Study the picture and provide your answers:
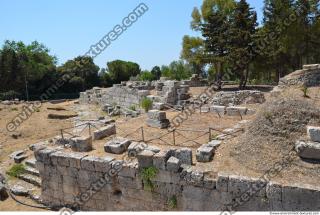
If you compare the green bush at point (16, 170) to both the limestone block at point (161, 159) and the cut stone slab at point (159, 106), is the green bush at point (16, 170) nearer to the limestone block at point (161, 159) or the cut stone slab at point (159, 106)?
the limestone block at point (161, 159)

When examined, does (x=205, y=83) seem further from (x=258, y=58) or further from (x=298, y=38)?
(x=298, y=38)

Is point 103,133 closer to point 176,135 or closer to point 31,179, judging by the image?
point 176,135

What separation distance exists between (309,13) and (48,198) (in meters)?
21.5

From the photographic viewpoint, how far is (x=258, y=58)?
26.1m

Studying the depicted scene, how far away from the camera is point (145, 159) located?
9.50 meters

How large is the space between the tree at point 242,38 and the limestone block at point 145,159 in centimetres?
1717

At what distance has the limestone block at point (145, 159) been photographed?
31.1 feet

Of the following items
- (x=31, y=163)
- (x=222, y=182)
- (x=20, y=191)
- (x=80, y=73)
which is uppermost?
(x=80, y=73)

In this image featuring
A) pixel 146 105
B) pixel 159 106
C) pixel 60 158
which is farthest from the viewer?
pixel 146 105

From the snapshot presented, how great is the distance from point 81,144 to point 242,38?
682 inches

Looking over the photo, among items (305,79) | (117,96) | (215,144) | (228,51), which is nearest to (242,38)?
(228,51)

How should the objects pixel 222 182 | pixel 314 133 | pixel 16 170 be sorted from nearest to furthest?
1. pixel 222 182
2. pixel 314 133
3. pixel 16 170

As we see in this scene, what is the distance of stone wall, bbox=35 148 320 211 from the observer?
7789 mm

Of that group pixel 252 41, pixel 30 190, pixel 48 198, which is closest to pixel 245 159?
pixel 48 198
